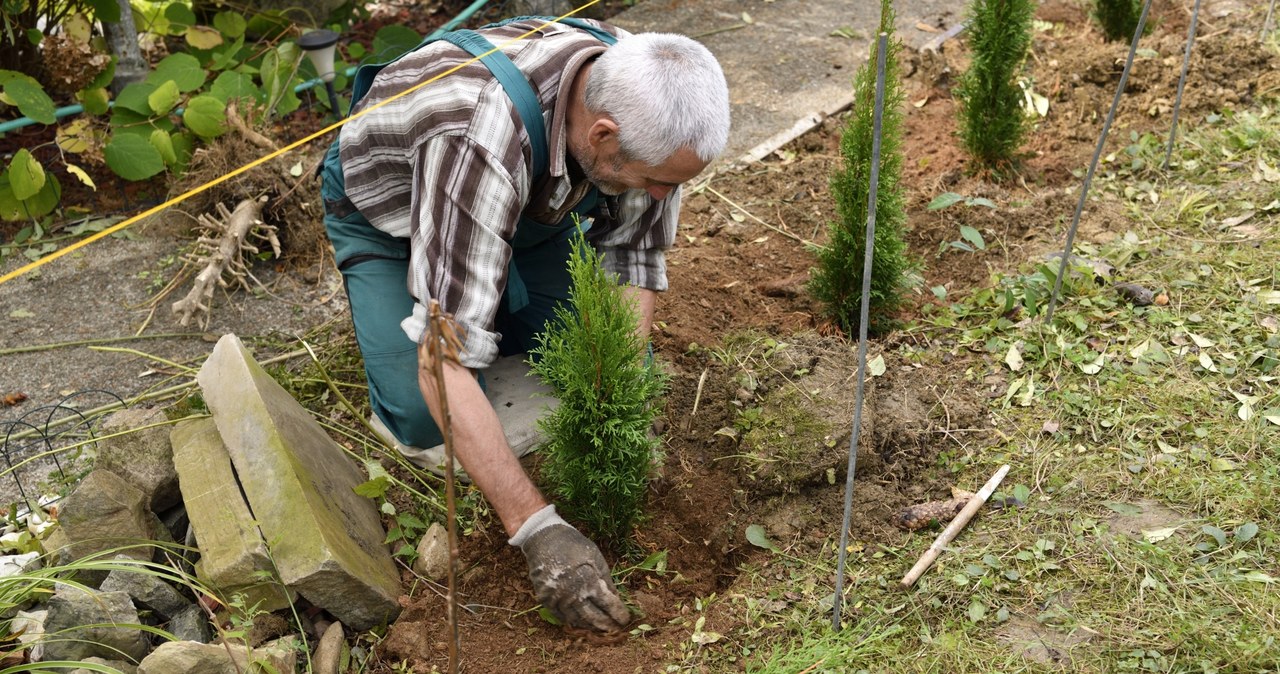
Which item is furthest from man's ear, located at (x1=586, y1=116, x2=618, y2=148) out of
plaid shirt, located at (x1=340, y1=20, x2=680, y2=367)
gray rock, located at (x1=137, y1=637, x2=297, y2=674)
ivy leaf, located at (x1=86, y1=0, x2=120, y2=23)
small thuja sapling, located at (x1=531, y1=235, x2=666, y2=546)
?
ivy leaf, located at (x1=86, y1=0, x2=120, y2=23)

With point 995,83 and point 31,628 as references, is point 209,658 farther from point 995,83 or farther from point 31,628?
point 995,83

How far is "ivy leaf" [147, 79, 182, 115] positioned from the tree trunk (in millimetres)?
500

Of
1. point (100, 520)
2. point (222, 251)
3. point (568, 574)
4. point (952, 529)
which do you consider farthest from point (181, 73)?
point (952, 529)

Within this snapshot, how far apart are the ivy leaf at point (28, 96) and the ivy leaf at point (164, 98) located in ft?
1.58

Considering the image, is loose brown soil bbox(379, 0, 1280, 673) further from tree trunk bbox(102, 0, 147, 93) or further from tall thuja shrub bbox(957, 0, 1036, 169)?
tree trunk bbox(102, 0, 147, 93)

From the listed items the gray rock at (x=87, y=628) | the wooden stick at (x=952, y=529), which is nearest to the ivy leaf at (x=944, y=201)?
the wooden stick at (x=952, y=529)

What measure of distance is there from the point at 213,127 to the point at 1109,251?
4.36m

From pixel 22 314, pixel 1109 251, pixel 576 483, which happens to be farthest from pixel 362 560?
pixel 1109 251

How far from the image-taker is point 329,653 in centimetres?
288

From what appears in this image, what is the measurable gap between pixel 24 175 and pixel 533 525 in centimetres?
358

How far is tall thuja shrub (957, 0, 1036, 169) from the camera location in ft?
16.1

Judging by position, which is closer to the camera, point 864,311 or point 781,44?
point 864,311

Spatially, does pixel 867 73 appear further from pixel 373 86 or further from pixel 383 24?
pixel 383 24

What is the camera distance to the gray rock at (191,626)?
112 inches
